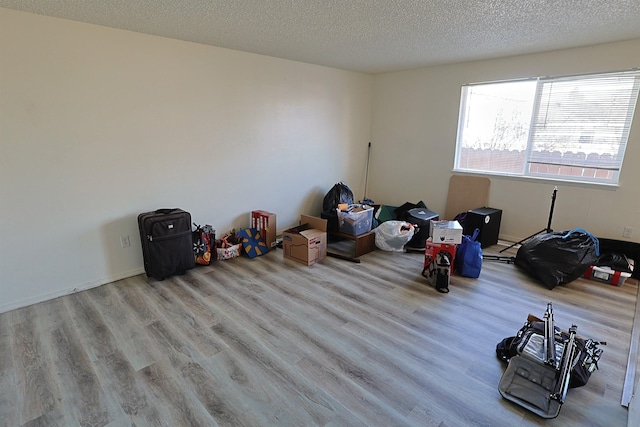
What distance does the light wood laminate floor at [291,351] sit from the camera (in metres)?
1.71

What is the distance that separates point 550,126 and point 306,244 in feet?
10.5

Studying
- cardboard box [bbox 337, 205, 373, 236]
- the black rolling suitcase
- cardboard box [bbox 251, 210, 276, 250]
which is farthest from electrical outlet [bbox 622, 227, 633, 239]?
the black rolling suitcase

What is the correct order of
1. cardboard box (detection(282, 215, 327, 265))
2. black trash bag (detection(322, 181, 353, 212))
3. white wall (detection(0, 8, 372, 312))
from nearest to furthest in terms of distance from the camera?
white wall (detection(0, 8, 372, 312)), cardboard box (detection(282, 215, 327, 265)), black trash bag (detection(322, 181, 353, 212))

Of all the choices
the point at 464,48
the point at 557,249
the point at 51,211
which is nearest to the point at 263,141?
the point at 51,211

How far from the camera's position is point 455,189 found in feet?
15.0

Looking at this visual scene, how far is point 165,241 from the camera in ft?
10.0

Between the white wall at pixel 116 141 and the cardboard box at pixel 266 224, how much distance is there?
Answer: 156 millimetres

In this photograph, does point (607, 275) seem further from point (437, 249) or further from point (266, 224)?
point (266, 224)

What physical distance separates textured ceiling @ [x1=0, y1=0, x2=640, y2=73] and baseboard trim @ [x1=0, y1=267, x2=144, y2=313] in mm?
2229

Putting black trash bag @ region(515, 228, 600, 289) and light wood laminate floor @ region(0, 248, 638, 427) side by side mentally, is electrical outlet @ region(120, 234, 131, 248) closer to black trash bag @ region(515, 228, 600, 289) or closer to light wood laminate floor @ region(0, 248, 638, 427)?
light wood laminate floor @ region(0, 248, 638, 427)

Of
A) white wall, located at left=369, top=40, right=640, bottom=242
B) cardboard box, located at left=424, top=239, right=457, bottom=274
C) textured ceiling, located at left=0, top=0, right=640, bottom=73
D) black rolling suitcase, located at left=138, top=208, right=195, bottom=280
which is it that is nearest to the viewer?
textured ceiling, located at left=0, top=0, right=640, bottom=73

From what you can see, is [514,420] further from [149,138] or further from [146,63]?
[146,63]

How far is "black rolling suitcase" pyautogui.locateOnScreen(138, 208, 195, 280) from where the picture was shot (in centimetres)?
299

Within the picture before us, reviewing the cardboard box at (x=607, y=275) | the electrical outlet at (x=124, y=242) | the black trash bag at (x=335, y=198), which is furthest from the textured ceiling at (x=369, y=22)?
the cardboard box at (x=607, y=275)
